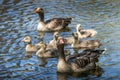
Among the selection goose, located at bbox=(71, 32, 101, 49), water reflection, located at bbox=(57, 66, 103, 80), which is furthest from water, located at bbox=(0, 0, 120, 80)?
goose, located at bbox=(71, 32, 101, 49)

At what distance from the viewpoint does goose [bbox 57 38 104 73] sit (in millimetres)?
13070

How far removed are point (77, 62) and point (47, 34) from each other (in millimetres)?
5423

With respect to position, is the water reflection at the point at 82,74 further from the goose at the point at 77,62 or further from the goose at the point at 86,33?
the goose at the point at 86,33

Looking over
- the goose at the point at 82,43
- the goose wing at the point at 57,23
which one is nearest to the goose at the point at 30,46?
the goose at the point at 82,43

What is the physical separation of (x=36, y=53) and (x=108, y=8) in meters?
7.51

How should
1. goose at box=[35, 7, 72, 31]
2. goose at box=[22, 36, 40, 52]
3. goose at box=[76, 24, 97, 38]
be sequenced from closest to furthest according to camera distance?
goose at box=[22, 36, 40, 52]
goose at box=[76, 24, 97, 38]
goose at box=[35, 7, 72, 31]

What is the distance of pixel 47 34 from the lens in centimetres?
1845

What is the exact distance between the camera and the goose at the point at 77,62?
42.9 feet

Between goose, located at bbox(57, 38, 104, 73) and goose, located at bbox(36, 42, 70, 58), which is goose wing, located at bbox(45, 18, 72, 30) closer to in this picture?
goose, located at bbox(36, 42, 70, 58)

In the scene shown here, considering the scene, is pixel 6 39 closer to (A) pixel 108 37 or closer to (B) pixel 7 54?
(B) pixel 7 54

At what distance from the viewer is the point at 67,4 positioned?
75.4 ft

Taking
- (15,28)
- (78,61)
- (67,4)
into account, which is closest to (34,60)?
(78,61)

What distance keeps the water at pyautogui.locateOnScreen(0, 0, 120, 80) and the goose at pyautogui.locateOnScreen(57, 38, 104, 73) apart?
0.31 metres

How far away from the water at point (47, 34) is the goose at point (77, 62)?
0.31m
